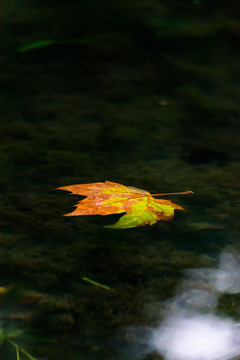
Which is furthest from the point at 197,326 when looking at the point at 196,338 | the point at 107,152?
the point at 107,152

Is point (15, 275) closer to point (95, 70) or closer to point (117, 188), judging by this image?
point (117, 188)

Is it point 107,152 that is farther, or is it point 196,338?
point 107,152

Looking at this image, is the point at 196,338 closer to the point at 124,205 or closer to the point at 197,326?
the point at 197,326

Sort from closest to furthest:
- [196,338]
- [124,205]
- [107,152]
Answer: [196,338] < [124,205] < [107,152]

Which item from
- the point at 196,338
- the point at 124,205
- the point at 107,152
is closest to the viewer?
the point at 196,338

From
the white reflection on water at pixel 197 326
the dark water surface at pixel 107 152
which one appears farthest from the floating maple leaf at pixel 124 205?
the white reflection on water at pixel 197 326
